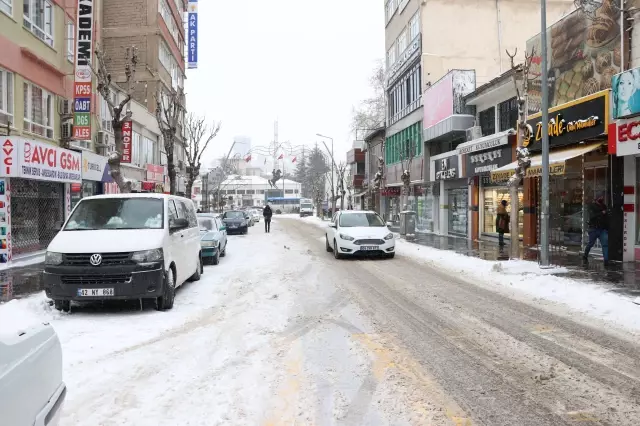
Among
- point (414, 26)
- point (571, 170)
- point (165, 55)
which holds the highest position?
point (414, 26)

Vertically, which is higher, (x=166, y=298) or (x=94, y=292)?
(x=94, y=292)

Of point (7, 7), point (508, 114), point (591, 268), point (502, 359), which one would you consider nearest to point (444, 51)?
point (508, 114)

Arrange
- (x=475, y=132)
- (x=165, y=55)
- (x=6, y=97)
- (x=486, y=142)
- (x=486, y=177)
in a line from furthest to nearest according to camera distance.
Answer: (x=165, y=55), (x=475, y=132), (x=486, y=177), (x=486, y=142), (x=6, y=97)

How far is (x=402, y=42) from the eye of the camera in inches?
1356

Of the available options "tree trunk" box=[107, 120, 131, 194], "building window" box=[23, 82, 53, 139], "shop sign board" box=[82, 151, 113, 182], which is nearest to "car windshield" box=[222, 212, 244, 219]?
"shop sign board" box=[82, 151, 113, 182]

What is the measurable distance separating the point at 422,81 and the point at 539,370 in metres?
26.7

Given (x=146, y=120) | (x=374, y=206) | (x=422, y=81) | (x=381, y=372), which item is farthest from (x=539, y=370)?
(x=374, y=206)

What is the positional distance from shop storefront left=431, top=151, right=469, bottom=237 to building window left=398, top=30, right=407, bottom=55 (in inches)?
392

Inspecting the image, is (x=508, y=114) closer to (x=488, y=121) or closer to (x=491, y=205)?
(x=488, y=121)

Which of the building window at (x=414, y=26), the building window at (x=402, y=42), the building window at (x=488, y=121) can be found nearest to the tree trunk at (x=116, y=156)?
the building window at (x=488, y=121)

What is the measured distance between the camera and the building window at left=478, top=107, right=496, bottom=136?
73.9 ft

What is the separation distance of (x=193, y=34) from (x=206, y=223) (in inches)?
1209

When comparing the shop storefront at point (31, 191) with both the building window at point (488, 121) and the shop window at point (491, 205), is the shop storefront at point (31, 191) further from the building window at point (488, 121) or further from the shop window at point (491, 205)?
the building window at point (488, 121)

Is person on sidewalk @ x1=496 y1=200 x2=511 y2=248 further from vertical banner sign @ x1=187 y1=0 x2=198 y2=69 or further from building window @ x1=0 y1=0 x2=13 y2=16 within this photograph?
vertical banner sign @ x1=187 y1=0 x2=198 y2=69
